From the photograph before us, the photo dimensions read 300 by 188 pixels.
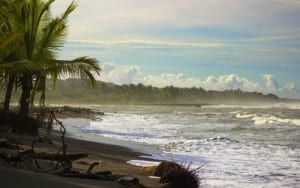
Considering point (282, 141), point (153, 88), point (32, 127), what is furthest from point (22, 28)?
point (153, 88)

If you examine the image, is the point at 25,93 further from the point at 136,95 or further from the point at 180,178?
the point at 136,95

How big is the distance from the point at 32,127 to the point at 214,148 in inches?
270

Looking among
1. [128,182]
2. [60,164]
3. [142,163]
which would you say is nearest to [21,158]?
→ [60,164]

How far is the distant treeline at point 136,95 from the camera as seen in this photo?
124 m

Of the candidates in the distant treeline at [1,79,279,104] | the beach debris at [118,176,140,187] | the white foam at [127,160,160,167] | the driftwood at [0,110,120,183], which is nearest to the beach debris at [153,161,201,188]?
the beach debris at [118,176,140,187]

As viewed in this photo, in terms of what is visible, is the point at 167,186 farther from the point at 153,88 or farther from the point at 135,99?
the point at 153,88

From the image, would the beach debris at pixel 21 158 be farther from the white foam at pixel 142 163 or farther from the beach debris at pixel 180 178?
the white foam at pixel 142 163

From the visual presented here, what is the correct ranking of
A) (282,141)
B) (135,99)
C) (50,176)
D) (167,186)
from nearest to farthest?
(50,176), (167,186), (282,141), (135,99)

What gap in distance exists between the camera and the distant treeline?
124062mm

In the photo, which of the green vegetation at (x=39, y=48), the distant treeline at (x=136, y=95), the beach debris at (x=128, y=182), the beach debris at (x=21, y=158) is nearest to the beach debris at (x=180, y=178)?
the beach debris at (x=128, y=182)

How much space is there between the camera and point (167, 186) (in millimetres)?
9531

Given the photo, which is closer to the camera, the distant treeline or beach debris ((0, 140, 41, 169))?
beach debris ((0, 140, 41, 169))

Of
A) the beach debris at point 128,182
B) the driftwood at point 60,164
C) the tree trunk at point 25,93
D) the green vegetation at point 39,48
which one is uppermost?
the green vegetation at point 39,48

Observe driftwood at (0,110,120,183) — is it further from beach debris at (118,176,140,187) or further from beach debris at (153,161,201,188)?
beach debris at (153,161,201,188)
